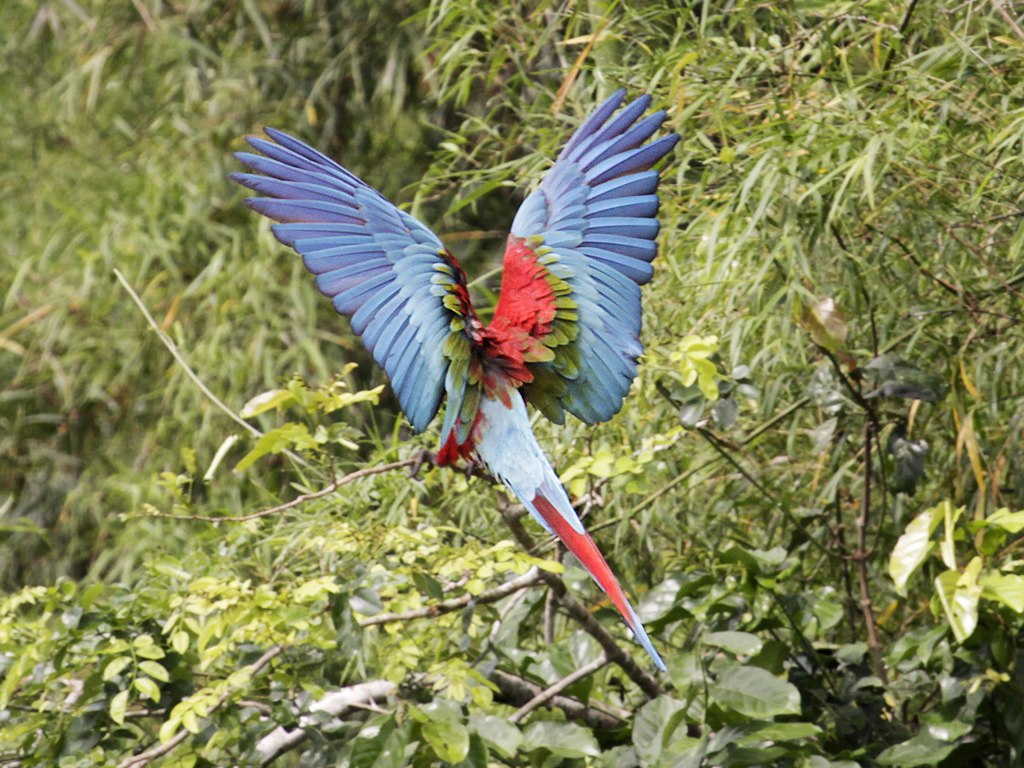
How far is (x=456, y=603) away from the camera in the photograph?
4.73 ft

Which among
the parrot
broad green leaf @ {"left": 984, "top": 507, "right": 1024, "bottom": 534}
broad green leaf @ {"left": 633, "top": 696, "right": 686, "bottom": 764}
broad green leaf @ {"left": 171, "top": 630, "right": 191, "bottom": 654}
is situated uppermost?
the parrot

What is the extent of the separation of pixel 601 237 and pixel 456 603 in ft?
1.37

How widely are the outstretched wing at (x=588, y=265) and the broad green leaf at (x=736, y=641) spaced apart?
310mm

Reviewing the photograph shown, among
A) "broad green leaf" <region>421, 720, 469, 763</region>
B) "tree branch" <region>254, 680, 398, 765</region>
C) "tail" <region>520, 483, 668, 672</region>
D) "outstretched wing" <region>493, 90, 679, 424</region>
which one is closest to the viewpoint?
"tail" <region>520, 483, 668, 672</region>

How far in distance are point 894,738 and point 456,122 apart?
5.73ft

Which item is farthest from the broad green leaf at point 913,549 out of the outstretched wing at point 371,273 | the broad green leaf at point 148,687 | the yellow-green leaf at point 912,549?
the broad green leaf at point 148,687

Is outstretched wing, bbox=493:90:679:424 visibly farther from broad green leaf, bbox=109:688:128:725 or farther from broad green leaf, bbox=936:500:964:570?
broad green leaf, bbox=109:688:128:725

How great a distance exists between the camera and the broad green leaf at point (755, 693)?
1349 mm

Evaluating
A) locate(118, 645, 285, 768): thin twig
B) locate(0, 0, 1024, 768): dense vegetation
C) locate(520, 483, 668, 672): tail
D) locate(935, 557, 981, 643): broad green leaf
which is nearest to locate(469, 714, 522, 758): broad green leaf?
locate(0, 0, 1024, 768): dense vegetation

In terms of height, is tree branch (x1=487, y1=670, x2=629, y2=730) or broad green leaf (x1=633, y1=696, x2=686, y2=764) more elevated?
broad green leaf (x1=633, y1=696, x2=686, y2=764)

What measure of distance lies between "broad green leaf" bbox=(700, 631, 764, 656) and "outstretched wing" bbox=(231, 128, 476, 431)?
1.47ft

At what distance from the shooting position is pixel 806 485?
1.85 m

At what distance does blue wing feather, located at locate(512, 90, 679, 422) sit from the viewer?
1243mm

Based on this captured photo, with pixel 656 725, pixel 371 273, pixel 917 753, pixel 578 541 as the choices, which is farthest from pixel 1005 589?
pixel 371 273
